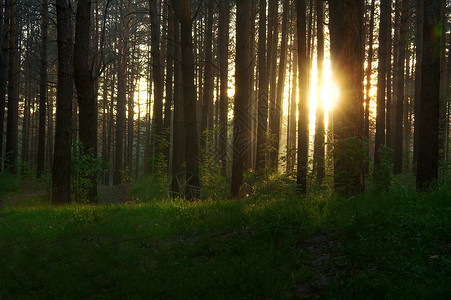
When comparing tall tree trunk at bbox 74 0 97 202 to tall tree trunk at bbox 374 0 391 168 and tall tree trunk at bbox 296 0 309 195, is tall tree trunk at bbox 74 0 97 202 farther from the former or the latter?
tall tree trunk at bbox 374 0 391 168

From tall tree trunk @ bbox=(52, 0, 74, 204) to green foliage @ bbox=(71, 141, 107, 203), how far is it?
0.83 meters

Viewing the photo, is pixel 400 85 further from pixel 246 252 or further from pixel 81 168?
pixel 246 252

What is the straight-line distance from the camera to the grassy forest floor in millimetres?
4043

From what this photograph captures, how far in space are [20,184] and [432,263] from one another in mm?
21088

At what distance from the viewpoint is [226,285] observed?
4328 millimetres

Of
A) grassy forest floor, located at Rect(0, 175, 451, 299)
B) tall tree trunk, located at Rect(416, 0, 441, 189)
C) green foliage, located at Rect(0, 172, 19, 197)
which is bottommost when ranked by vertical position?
green foliage, located at Rect(0, 172, 19, 197)

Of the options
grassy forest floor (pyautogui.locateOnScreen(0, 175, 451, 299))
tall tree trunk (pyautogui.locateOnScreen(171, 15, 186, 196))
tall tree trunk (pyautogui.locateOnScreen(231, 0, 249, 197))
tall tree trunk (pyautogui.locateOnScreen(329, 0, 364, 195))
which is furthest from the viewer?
tall tree trunk (pyautogui.locateOnScreen(171, 15, 186, 196))

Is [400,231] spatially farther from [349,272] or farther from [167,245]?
[167,245]

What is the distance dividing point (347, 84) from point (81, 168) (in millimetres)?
8489

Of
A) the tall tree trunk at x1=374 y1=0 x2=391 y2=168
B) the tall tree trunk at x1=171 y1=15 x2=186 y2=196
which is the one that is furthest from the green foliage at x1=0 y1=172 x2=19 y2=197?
the tall tree trunk at x1=374 y1=0 x2=391 y2=168

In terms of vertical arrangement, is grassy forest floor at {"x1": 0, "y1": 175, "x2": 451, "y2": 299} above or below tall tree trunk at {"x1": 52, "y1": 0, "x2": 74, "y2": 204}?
below

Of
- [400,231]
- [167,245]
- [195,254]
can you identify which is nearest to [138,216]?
[167,245]

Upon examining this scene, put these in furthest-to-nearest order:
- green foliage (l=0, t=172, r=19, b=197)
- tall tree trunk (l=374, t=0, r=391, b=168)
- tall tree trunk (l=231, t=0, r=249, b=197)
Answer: tall tree trunk (l=374, t=0, r=391, b=168) < green foliage (l=0, t=172, r=19, b=197) < tall tree trunk (l=231, t=0, r=249, b=197)

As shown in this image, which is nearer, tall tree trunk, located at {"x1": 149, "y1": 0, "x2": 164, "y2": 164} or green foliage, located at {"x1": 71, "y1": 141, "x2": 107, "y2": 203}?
green foliage, located at {"x1": 71, "y1": 141, "x2": 107, "y2": 203}
